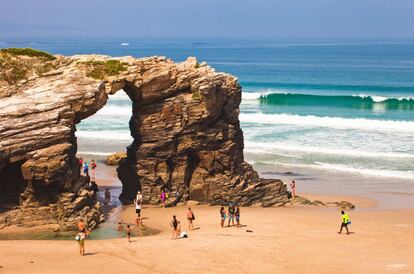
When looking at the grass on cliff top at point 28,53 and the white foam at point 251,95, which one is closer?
the grass on cliff top at point 28,53

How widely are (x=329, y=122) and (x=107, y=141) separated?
21126 millimetres

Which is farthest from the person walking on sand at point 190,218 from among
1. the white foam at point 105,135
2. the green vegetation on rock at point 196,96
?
the white foam at point 105,135

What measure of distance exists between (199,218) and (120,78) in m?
7.15

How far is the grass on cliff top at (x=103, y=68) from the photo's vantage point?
3172 centimetres

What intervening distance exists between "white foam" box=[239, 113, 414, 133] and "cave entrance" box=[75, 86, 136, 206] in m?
12.2

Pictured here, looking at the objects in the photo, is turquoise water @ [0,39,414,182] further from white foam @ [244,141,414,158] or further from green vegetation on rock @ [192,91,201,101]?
green vegetation on rock @ [192,91,201,101]

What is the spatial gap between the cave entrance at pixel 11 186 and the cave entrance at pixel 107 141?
634cm

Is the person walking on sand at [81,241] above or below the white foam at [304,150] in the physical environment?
below

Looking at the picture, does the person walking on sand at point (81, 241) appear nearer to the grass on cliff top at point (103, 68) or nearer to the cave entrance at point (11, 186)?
the cave entrance at point (11, 186)

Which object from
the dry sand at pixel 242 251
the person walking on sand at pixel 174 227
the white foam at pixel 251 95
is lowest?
the dry sand at pixel 242 251

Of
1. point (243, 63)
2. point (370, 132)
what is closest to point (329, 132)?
point (370, 132)

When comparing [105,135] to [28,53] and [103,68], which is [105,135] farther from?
[103,68]

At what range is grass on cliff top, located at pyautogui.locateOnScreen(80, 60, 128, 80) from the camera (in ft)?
104

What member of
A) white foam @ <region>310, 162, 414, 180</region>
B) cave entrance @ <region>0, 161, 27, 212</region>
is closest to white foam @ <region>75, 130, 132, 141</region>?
white foam @ <region>310, 162, 414, 180</region>
